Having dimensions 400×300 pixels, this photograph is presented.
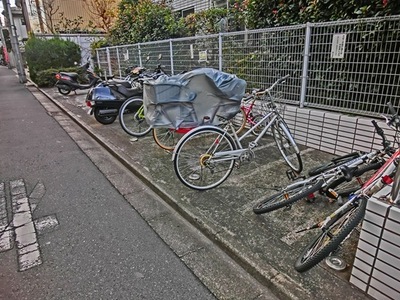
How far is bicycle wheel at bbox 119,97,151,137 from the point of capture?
17.1ft

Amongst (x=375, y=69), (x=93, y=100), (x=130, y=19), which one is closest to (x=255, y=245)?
(x=375, y=69)

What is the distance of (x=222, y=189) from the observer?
321 cm

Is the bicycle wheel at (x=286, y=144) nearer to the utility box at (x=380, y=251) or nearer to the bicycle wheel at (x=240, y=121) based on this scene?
the bicycle wheel at (x=240, y=121)

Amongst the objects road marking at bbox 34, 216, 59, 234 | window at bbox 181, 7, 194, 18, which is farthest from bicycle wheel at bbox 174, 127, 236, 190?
window at bbox 181, 7, 194, 18

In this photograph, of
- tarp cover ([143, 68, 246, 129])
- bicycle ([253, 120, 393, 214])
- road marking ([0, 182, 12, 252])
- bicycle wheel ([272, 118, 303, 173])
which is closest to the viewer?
bicycle ([253, 120, 393, 214])

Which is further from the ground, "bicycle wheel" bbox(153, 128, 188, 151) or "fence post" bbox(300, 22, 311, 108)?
"fence post" bbox(300, 22, 311, 108)

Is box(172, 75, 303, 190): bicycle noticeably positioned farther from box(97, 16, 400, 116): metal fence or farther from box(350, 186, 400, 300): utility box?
box(350, 186, 400, 300): utility box

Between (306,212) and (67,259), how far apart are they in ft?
7.10

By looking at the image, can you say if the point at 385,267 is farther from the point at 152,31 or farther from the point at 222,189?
the point at 152,31

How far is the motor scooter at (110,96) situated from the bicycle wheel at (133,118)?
0.39 meters

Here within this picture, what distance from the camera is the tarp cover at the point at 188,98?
10.7 ft

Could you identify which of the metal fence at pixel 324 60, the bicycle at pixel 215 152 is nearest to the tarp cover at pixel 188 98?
the bicycle at pixel 215 152

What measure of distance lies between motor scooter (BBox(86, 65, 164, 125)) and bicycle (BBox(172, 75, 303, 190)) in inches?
111

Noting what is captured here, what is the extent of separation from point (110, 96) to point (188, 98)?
3.05m
